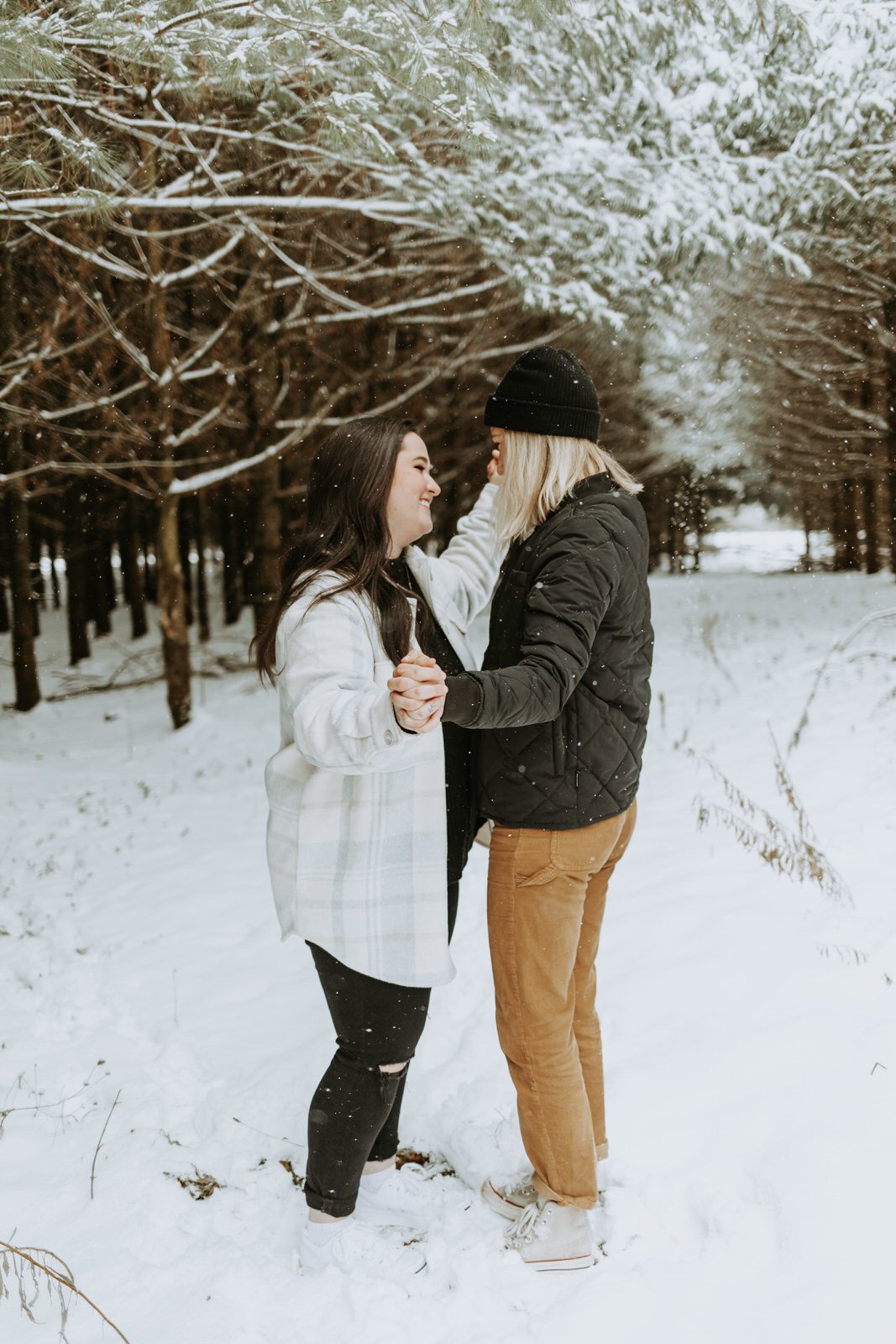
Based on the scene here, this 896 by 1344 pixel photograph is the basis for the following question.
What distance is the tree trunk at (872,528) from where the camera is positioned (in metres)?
18.8

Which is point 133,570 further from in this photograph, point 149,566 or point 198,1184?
point 198,1184

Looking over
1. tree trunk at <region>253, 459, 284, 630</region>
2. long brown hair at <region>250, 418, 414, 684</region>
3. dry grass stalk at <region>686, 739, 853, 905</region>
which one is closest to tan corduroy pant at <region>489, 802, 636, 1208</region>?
long brown hair at <region>250, 418, 414, 684</region>

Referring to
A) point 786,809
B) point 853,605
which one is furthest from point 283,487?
point 786,809

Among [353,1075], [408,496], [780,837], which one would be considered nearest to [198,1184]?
[353,1075]

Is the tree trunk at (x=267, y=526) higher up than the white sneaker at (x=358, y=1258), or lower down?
higher up

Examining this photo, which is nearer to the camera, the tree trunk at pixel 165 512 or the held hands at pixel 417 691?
the held hands at pixel 417 691

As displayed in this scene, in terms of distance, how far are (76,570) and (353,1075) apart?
17.2 metres

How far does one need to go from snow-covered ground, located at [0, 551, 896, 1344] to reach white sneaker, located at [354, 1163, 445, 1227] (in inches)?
3.6

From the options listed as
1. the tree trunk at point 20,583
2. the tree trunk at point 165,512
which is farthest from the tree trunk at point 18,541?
the tree trunk at point 165,512

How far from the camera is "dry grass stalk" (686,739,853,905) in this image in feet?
13.2

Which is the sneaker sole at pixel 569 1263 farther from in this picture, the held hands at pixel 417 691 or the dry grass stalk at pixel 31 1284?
the held hands at pixel 417 691

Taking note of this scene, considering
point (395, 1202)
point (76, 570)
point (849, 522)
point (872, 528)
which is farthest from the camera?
point (849, 522)

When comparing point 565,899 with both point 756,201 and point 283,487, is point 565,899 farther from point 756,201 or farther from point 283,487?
point 283,487

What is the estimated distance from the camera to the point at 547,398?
86.7 inches
